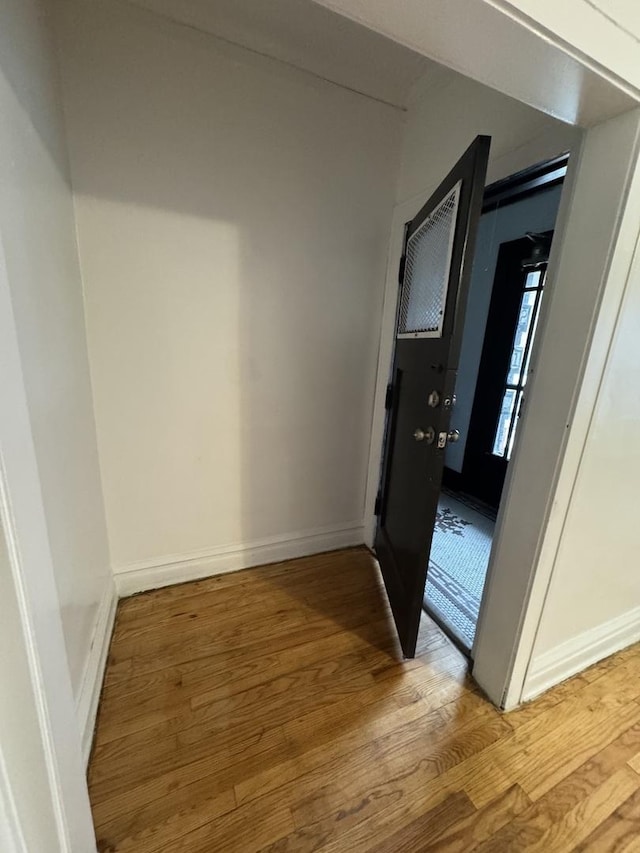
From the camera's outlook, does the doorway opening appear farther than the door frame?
Yes

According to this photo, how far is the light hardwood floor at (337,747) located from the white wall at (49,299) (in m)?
0.33

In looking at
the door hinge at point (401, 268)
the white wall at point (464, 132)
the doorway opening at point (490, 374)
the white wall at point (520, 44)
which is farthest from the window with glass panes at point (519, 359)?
the white wall at point (520, 44)

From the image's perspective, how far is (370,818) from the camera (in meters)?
1.02

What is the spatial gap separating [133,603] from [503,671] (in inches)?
64.3

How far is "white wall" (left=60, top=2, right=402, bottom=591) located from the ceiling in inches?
1.8

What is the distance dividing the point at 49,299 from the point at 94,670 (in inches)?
49.9

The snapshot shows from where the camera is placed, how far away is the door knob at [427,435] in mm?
1318

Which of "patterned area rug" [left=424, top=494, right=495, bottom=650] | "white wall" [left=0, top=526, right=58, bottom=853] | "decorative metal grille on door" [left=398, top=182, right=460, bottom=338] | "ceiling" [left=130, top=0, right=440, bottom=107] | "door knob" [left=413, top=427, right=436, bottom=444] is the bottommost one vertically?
"patterned area rug" [left=424, top=494, right=495, bottom=650]

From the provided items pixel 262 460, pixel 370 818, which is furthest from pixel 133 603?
pixel 370 818

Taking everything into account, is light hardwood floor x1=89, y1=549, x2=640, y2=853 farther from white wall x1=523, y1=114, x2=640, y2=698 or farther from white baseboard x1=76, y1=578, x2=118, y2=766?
white wall x1=523, y1=114, x2=640, y2=698

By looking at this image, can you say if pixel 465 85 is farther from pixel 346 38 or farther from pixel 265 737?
pixel 265 737

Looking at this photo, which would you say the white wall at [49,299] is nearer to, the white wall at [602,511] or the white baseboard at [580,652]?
the white wall at [602,511]

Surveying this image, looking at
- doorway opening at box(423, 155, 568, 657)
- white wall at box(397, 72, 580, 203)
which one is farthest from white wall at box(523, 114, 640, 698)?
doorway opening at box(423, 155, 568, 657)

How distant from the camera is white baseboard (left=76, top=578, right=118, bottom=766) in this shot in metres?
1.14
